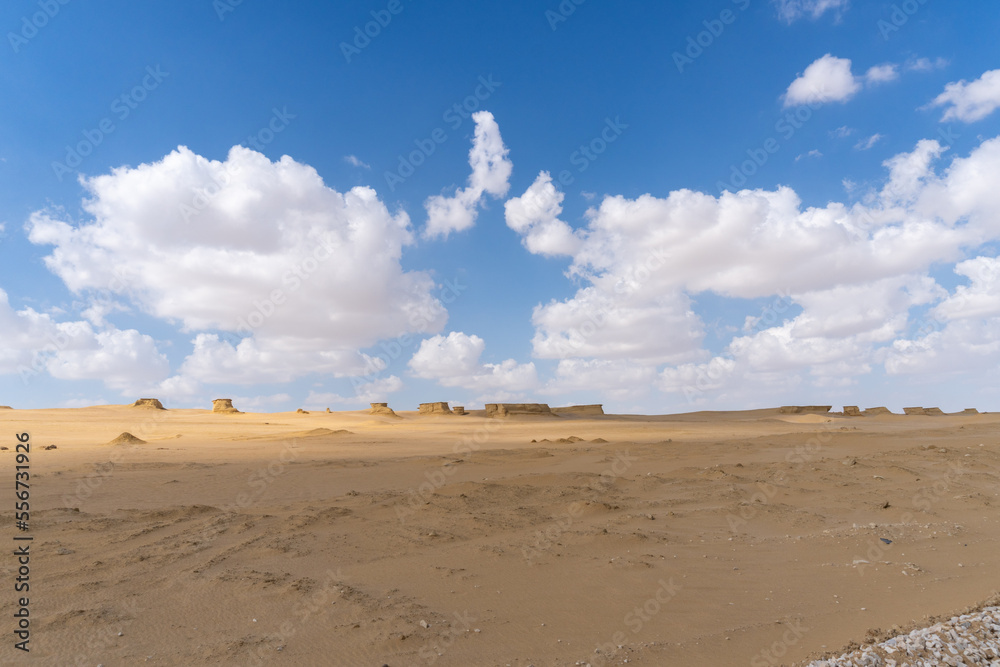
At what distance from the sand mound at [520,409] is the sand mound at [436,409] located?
17.3ft

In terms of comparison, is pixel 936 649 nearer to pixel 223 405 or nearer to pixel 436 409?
pixel 436 409

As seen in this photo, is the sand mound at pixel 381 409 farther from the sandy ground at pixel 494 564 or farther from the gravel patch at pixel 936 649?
the gravel patch at pixel 936 649

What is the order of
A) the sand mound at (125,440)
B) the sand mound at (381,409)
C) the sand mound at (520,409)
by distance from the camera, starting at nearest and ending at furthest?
the sand mound at (125,440) → the sand mound at (520,409) → the sand mound at (381,409)

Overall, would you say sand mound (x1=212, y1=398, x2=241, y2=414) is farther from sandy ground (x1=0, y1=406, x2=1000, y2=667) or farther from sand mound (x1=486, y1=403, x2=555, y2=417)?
sandy ground (x1=0, y1=406, x2=1000, y2=667)

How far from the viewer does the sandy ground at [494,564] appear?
4.35 metres

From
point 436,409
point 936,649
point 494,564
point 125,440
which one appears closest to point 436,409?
point 436,409

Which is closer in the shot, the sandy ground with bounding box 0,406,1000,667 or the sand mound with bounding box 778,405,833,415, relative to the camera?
the sandy ground with bounding box 0,406,1000,667

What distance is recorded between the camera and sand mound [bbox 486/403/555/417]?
47.6m

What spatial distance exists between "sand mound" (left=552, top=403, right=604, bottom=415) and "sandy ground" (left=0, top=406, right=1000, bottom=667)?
40222 millimetres

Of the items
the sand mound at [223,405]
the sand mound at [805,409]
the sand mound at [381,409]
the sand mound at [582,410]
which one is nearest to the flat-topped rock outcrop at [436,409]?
the sand mound at [381,409]

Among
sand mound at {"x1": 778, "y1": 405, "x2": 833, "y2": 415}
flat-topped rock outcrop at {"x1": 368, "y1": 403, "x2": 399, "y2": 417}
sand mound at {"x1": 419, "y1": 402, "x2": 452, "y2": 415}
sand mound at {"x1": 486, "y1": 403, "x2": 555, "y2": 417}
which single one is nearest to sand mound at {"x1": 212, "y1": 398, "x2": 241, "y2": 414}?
flat-topped rock outcrop at {"x1": 368, "y1": 403, "x2": 399, "y2": 417}

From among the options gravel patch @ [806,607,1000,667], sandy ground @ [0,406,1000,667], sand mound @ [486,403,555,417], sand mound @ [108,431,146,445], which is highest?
sand mound @ [486,403,555,417]

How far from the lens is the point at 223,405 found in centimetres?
4881

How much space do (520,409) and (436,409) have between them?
8910mm
